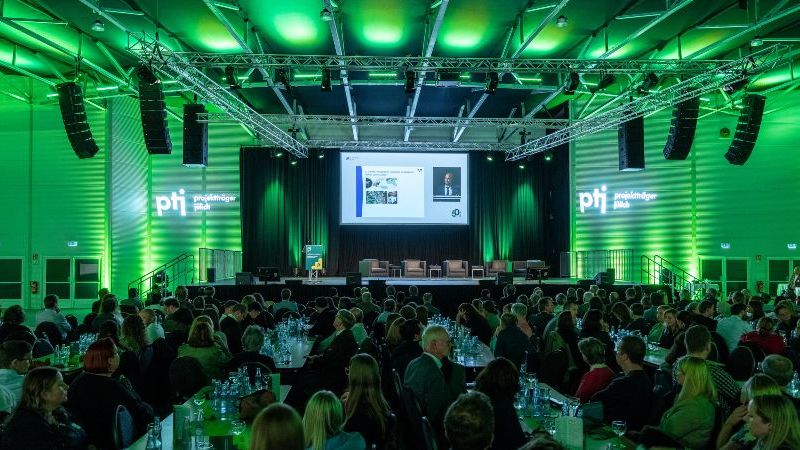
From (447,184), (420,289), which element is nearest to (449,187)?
(447,184)

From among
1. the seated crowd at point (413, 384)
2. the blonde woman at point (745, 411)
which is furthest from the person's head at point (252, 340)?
the blonde woman at point (745, 411)

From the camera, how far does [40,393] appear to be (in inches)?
141

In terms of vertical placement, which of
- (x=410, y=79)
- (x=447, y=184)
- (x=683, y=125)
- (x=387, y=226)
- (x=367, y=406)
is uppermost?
(x=410, y=79)

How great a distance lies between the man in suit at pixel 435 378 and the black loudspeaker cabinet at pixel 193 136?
11158 millimetres

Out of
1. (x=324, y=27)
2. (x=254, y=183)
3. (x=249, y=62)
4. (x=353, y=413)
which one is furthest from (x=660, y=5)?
(x=254, y=183)

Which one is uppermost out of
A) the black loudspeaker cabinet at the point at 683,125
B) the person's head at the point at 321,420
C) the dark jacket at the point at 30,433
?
the black loudspeaker cabinet at the point at 683,125

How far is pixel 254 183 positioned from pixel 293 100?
4.76 metres

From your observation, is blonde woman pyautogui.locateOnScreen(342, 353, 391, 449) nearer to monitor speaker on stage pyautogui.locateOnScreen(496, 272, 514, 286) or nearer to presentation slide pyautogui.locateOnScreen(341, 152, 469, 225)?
monitor speaker on stage pyautogui.locateOnScreen(496, 272, 514, 286)

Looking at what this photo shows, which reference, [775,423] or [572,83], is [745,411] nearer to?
[775,423]

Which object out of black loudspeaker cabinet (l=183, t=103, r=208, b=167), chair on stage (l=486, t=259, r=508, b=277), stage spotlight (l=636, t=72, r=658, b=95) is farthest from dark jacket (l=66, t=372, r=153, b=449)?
chair on stage (l=486, t=259, r=508, b=277)

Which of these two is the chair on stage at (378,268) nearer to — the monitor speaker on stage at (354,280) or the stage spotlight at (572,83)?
the monitor speaker on stage at (354,280)

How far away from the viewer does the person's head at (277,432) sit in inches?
102

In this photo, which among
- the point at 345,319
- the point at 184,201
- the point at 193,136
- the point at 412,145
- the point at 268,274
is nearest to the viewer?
the point at 345,319

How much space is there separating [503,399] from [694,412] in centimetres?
126
